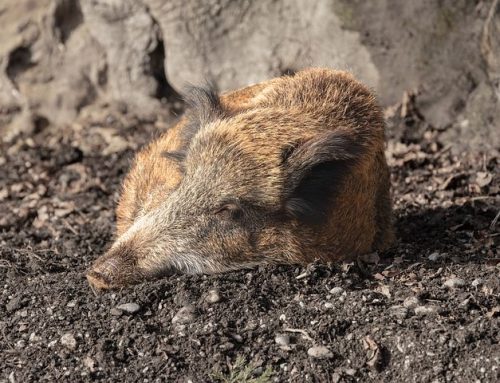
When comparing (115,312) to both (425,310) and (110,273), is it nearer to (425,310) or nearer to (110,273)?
(110,273)

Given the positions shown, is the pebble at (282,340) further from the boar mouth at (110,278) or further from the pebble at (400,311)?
the boar mouth at (110,278)

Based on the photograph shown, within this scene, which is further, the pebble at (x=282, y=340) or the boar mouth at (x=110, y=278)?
the boar mouth at (x=110, y=278)

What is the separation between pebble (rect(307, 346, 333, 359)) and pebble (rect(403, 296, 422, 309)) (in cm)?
64

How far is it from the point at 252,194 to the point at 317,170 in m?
0.47

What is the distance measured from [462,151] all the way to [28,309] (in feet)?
14.9

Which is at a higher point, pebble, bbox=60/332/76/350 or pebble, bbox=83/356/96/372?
pebble, bbox=60/332/76/350

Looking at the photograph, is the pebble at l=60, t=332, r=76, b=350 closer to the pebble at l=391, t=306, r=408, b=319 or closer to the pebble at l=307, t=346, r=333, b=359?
the pebble at l=307, t=346, r=333, b=359

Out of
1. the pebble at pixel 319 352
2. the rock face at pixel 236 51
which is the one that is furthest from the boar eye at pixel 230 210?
the rock face at pixel 236 51

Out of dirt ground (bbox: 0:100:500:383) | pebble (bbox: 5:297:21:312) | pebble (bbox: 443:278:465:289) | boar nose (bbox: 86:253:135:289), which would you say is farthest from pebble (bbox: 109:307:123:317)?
pebble (bbox: 443:278:465:289)

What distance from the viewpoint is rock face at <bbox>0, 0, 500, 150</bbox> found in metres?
8.34

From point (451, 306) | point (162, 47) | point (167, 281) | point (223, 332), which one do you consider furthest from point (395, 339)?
point (162, 47)

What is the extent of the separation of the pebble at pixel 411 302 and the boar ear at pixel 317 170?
816 mm

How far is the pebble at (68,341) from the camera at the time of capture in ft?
16.7

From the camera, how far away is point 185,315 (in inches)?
206
